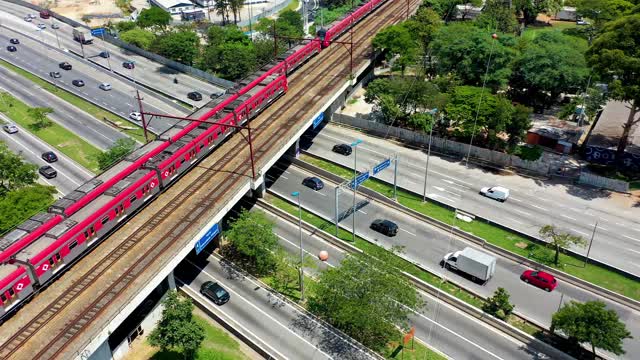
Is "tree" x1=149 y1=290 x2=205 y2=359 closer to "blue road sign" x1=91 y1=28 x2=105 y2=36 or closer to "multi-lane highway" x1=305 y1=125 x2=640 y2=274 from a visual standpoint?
"multi-lane highway" x1=305 y1=125 x2=640 y2=274

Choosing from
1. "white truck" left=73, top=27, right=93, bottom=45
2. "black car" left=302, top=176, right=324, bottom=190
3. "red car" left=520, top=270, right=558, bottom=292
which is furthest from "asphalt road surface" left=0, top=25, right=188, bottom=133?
"red car" left=520, top=270, right=558, bottom=292

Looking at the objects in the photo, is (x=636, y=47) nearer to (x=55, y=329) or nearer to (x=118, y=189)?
(x=118, y=189)

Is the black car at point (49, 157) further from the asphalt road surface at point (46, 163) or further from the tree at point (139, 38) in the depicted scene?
the tree at point (139, 38)

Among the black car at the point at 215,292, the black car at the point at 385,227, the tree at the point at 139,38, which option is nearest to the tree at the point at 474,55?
the black car at the point at 385,227

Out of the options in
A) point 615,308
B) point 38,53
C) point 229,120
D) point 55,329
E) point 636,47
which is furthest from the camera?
point 38,53

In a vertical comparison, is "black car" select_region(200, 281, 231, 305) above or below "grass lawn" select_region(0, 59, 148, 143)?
below

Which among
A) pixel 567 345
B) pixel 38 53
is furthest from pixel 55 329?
pixel 38 53

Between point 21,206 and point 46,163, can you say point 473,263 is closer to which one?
point 21,206
